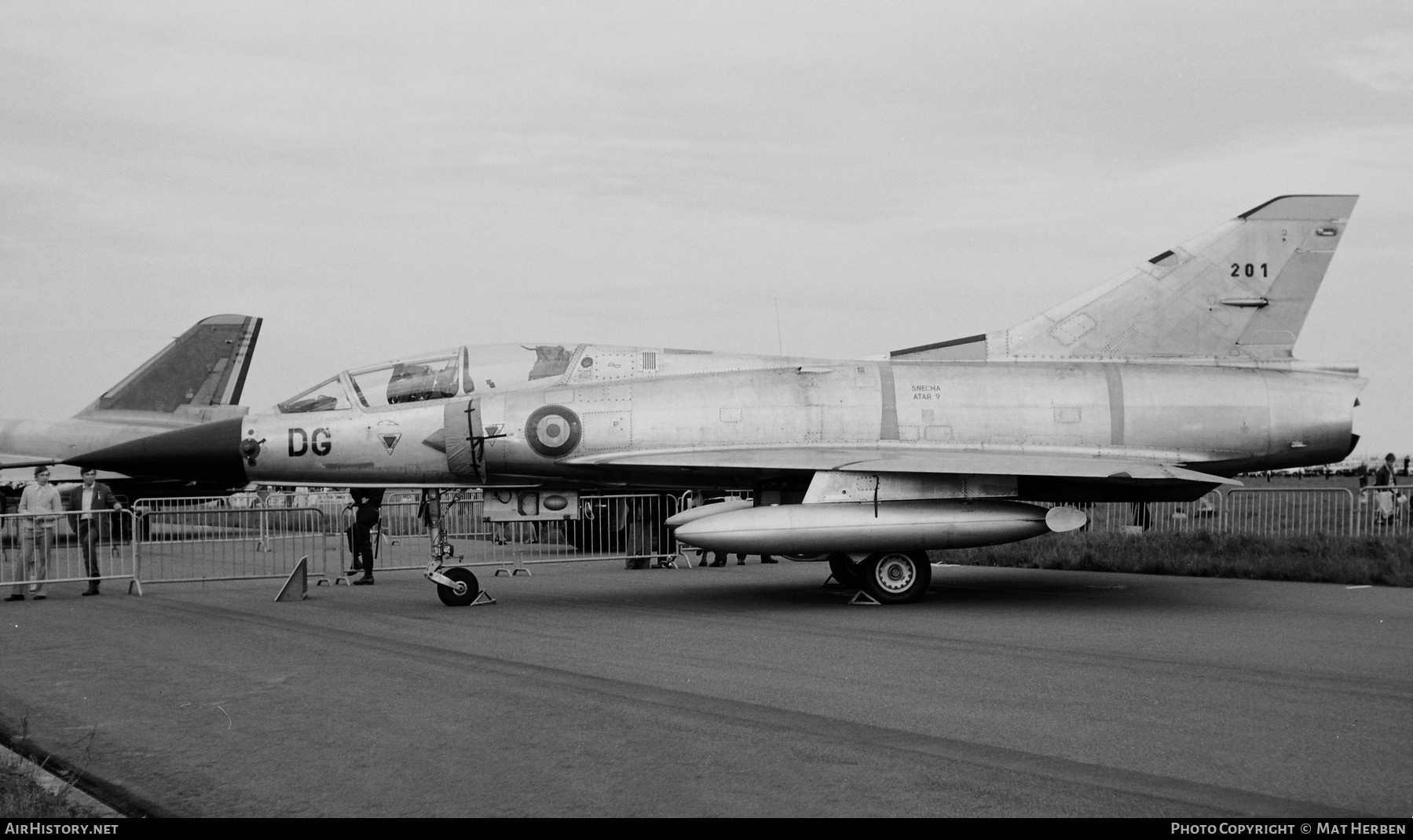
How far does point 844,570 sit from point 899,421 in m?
2.37

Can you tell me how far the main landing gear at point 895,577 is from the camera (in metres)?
12.0

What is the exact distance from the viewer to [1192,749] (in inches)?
213

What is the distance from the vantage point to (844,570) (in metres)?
13.9

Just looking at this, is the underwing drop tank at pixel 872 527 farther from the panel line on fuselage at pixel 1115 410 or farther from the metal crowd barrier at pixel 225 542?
the metal crowd barrier at pixel 225 542

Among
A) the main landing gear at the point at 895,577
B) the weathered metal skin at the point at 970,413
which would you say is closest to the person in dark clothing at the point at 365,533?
the weathered metal skin at the point at 970,413

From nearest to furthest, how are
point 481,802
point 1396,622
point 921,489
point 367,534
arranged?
1. point 481,802
2. point 1396,622
3. point 921,489
4. point 367,534

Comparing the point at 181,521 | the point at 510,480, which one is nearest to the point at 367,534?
the point at 181,521

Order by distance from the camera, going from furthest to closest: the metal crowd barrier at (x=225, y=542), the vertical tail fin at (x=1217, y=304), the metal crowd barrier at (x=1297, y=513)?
the metal crowd barrier at (x=1297, y=513) → the metal crowd barrier at (x=225, y=542) → the vertical tail fin at (x=1217, y=304)

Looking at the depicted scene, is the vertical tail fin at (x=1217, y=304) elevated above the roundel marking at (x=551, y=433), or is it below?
above

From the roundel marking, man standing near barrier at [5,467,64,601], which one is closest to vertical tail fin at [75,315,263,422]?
man standing near barrier at [5,467,64,601]

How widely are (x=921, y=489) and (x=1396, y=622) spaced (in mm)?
4148

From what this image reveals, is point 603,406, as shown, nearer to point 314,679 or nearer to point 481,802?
point 314,679

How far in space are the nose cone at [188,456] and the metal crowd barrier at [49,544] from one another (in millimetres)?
2344

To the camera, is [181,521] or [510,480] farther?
[181,521]
